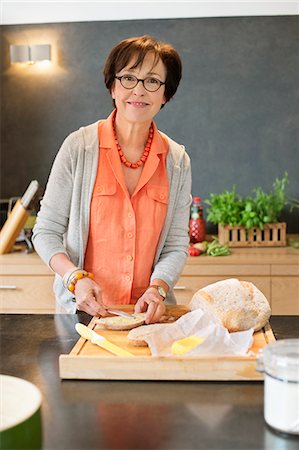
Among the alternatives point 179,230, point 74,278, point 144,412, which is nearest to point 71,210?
point 74,278

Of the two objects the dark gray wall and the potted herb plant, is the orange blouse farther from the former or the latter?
the dark gray wall

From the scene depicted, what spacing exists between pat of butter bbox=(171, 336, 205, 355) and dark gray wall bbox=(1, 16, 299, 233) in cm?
266

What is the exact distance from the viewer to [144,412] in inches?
55.2

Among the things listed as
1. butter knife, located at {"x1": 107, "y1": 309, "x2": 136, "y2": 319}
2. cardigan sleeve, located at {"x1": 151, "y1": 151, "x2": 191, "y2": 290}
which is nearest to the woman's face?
cardigan sleeve, located at {"x1": 151, "y1": 151, "x2": 191, "y2": 290}

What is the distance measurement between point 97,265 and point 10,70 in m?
2.32

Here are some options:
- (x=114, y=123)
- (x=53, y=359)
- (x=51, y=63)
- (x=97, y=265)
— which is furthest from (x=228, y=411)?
(x=51, y=63)

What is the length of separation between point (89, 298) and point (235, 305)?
1.45 feet

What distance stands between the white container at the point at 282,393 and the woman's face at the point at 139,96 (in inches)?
45.7

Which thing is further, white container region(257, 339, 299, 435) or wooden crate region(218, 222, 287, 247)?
wooden crate region(218, 222, 287, 247)

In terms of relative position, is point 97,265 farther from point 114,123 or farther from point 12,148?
point 12,148

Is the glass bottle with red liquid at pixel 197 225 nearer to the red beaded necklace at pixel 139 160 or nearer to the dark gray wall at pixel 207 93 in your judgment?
the dark gray wall at pixel 207 93

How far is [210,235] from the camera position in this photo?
4.25 metres

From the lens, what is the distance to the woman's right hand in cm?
203

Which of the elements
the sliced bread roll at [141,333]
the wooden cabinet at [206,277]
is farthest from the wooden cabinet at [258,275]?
the sliced bread roll at [141,333]
